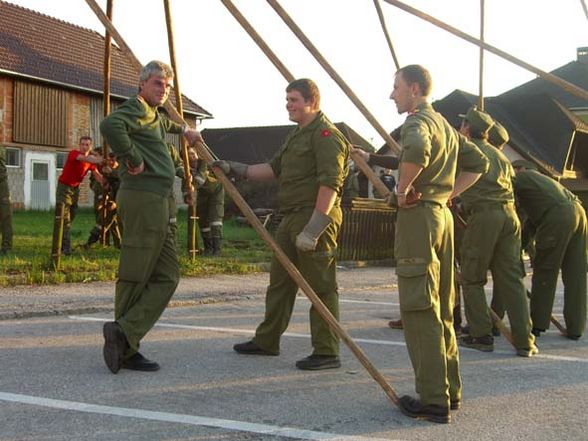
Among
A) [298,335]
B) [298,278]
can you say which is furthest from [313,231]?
[298,335]

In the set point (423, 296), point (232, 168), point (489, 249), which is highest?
point (232, 168)

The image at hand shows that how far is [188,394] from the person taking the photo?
4.86 meters

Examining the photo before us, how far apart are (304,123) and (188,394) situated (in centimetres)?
206

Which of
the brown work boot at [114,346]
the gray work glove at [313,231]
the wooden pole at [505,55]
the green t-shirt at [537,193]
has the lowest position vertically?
the brown work boot at [114,346]

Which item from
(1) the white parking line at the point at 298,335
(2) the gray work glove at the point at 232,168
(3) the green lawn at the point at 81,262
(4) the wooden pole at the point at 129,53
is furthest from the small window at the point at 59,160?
(2) the gray work glove at the point at 232,168

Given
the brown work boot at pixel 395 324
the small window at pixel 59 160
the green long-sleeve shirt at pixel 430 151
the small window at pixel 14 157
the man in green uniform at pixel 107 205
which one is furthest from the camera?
the small window at pixel 59 160

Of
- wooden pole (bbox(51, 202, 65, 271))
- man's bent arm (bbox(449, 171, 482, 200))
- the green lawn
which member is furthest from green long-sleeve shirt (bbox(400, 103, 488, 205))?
wooden pole (bbox(51, 202, 65, 271))

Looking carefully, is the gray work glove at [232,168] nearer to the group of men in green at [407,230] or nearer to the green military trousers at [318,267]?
the group of men in green at [407,230]

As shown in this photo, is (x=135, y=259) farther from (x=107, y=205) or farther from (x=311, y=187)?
(x=107, y=205)

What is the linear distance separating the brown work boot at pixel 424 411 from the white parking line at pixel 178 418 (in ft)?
1.63

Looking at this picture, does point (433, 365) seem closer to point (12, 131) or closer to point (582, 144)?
point (12, 131)

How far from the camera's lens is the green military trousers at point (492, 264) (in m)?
6.57

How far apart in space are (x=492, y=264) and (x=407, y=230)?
2417 mm

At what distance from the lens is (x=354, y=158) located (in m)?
6.28
